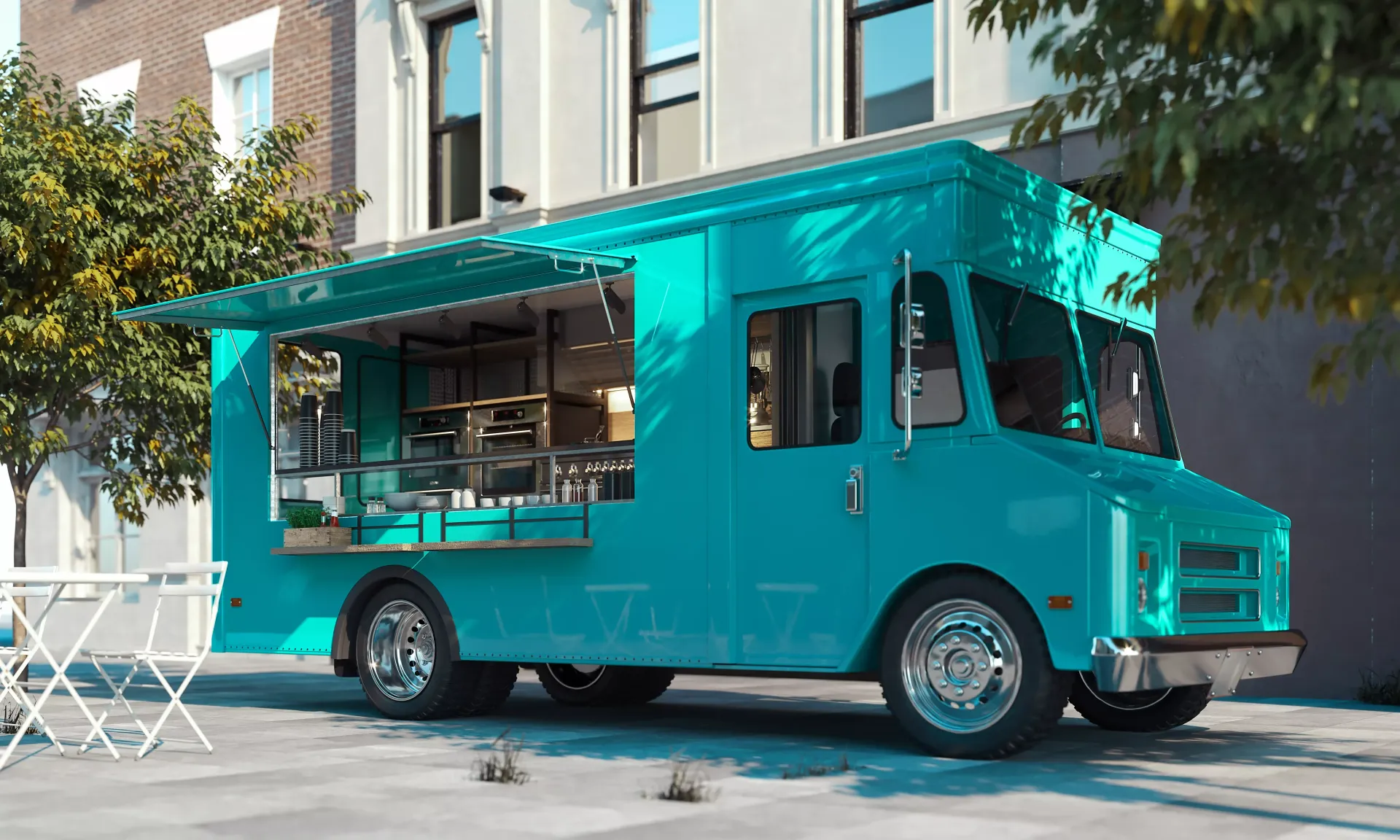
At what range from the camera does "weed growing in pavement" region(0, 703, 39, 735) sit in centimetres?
1009

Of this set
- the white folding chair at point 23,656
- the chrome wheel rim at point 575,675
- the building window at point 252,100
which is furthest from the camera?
the building window at point 252,100

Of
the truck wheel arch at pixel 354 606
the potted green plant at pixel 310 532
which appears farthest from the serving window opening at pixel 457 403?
the truck wheel arch at pixel 354 606

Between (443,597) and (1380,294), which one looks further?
(443,597)

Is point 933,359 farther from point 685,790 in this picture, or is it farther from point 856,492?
point 685,790

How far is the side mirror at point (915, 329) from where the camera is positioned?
7.76 m

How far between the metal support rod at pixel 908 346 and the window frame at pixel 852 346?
26cm

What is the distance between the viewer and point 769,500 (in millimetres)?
8672

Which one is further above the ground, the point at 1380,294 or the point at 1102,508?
the point at 1380,294

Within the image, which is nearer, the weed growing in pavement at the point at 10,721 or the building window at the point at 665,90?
the weed growing in pavement at the point at 10,721

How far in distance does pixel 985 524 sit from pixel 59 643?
62.8ft

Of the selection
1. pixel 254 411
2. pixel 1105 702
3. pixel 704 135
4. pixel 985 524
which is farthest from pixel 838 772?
pixel 704 135

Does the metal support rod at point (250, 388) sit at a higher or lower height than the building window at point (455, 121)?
lower

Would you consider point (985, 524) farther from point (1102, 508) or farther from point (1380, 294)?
point (1380, 294)

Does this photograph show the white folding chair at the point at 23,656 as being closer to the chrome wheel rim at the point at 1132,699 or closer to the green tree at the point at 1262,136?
the green tree at the point at 1262,136
